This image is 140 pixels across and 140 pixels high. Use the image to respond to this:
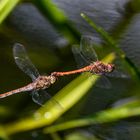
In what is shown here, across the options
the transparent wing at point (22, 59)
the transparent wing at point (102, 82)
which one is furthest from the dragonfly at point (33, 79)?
the transparent wing at point (102, 82)

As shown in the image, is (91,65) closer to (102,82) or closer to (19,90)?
(102,82)

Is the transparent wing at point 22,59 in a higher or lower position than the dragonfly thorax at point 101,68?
higher

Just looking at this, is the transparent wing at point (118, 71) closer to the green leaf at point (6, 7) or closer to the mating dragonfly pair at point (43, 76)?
the mating dragonfly pair at point (43, 76)

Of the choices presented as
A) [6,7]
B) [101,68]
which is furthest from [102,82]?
[6,7]

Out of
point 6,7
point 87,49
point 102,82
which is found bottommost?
point 102,82

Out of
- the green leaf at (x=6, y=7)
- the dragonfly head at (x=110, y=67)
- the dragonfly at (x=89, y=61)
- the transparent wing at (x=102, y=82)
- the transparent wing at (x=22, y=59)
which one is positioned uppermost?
the green leaf at (x=6, y=7)

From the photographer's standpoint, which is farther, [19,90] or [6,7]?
[19,90]

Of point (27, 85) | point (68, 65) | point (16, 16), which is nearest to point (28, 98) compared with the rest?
point (27, 85)
